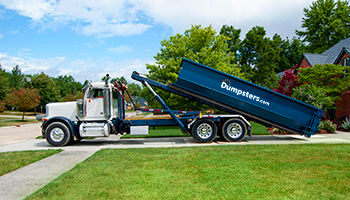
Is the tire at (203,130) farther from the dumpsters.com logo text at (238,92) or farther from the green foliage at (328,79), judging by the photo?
the green foliage at (328,79)

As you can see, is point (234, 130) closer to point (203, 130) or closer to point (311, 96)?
point (203, 130)

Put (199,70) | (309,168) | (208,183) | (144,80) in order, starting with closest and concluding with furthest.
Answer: (208,183) → (309,168) → (199,70) → (144,80)

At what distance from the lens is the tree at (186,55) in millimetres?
19133

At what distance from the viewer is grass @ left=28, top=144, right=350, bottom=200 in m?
5.06

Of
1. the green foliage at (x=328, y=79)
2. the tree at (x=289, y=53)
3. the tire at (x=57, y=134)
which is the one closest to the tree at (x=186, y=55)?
the green foliage at (x=328, y=79)

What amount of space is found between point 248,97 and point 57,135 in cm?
811

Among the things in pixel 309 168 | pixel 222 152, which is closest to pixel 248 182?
pixel 309 168

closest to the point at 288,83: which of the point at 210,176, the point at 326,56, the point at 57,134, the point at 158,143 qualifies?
the point at 326,56

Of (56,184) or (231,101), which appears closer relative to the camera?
(56,184)

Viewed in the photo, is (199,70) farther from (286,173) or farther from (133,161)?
(286,173)

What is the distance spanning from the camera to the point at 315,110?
1159 cm

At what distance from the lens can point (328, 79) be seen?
63.2 feet

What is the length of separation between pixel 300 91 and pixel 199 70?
7.57 meters

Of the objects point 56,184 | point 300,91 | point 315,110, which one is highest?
point 300,91
